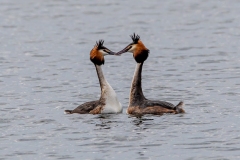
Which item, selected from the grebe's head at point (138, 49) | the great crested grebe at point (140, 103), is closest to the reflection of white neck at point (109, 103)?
the great crested grebe at point (140, 103)

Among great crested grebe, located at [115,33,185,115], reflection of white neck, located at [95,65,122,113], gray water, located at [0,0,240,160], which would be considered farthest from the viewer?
reflection of white neck, located at [95,65,122,113]

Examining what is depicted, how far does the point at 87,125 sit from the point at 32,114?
2.13 m

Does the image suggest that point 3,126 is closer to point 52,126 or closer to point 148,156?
point 52,126

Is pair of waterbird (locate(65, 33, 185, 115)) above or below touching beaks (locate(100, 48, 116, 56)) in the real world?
below

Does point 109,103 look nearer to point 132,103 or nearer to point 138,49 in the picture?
point 132,103

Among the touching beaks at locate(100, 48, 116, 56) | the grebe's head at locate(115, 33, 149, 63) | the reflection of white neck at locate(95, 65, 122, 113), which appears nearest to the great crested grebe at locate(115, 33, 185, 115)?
the grebe's head at locate(115, 33, 149, 63)

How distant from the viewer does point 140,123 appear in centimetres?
2192

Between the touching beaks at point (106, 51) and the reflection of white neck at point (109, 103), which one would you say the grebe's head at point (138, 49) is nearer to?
the touching beaks at point (106, 51)

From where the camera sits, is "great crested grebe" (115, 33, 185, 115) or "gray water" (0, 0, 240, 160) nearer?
"gray water" (0, 0, 240, 160)

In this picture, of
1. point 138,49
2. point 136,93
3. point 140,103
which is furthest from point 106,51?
point 140,103

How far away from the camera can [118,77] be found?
96.8 ft

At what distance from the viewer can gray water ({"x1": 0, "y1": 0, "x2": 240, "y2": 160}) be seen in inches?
771

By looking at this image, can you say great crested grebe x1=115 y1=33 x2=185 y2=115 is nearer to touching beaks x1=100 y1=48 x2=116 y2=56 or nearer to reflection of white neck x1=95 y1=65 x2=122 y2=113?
reflection of white neck x1=95 y1=65 x2=122 y2=113

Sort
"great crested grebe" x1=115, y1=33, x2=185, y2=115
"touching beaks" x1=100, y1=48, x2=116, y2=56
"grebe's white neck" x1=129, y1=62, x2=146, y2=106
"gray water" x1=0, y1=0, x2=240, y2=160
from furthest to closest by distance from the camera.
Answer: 1. "touching beaks" x1=100, y1=48, x2=116, y2=56
2. "grebe's white neck" x1=129, y1=62, x2=146, y2=106
3. "great crested grebe" x1=115, y1=33, x2=185, y2=115
4. "gray water" x1=0, y1=0, x2=240, y2=160
